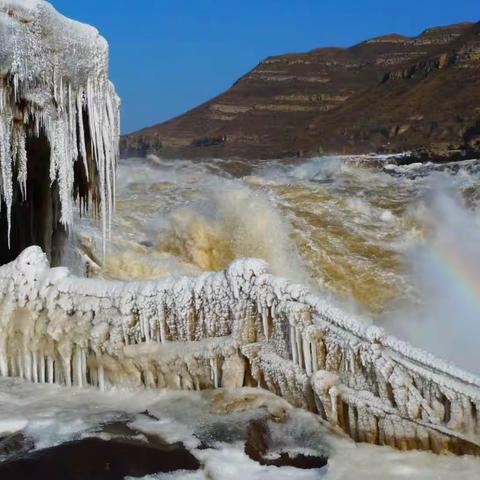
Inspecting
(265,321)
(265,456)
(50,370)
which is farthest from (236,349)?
(50,370)

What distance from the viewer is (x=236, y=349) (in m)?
5.19

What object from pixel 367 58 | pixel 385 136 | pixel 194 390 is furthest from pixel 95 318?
pixel 367 58

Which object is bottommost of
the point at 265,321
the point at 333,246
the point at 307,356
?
the point at 307,356

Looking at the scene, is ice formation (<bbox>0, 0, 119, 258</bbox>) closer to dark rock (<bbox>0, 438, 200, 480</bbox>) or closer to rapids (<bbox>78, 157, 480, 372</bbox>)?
dark rock (<bbox>0, 438, 200, 480</bbox>)

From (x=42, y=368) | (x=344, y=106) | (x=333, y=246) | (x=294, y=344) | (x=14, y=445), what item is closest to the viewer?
(x=14, y=445)

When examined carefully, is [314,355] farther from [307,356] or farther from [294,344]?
[294,344]

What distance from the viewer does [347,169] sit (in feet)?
81.1

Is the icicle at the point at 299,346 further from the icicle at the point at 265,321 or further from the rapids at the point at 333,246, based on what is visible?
the rapids at the point at 333,246

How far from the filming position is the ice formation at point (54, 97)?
5.95 m

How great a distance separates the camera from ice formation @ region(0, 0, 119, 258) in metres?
5.95

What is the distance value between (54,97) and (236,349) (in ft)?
8.37

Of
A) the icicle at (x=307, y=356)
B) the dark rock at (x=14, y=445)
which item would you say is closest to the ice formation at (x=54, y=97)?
the dark rock at (x=14, y=445)

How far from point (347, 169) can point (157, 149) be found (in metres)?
91.8

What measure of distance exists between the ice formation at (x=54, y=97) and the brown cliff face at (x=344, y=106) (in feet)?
176
